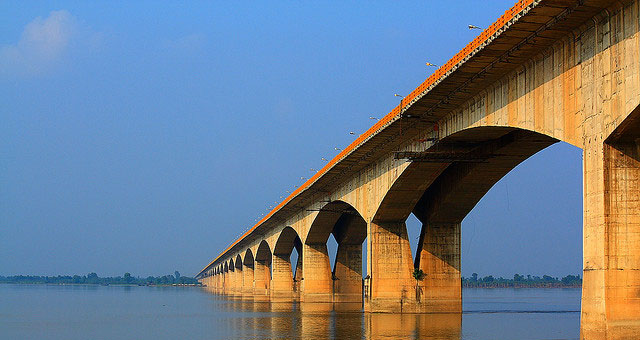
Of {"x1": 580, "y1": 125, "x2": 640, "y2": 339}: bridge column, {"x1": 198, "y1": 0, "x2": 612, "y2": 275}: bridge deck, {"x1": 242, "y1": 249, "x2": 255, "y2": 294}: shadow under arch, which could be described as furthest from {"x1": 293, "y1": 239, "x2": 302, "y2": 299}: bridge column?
{"x1": 580, "y1": 125, "x2": 640, "y2": 339}: bridge column

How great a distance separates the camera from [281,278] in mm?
108250

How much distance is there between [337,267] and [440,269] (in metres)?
30.9

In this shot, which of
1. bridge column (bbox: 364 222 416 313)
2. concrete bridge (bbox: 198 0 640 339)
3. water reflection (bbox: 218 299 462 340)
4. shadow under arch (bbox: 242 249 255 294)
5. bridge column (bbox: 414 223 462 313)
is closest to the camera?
concrete bridge (bbox: 198 0 640 339)

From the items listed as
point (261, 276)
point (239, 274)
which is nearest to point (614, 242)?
point (261, 276)

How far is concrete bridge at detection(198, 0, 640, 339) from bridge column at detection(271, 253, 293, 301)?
1851 centimetres

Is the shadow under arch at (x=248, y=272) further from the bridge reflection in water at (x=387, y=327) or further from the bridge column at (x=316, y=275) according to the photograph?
the bridge reflection in water at (x=387, y=327)

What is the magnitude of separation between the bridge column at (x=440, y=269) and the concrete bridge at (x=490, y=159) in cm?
8

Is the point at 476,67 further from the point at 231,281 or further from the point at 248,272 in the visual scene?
the point at 231,281

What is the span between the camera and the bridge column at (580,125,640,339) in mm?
25203

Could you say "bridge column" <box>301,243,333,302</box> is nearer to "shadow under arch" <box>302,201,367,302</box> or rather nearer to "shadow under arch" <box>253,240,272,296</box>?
"shadow under arch" <box>302,201,367,302</box>

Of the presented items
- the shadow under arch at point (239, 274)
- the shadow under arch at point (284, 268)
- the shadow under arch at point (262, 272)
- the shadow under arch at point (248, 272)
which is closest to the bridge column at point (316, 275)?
the shadow under arch at point (284, 268)

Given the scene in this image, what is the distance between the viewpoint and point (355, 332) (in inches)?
1699

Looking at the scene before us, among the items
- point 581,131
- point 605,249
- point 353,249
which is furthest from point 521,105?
point 353,249

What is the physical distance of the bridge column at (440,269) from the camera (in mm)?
57719
